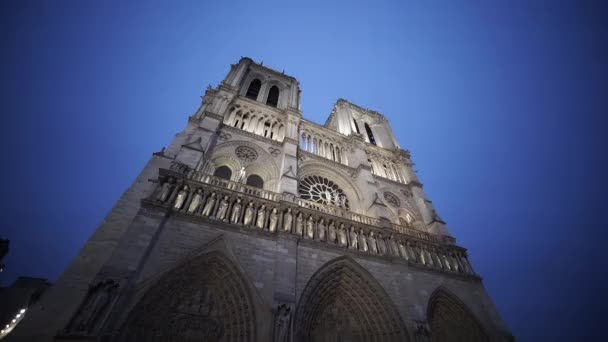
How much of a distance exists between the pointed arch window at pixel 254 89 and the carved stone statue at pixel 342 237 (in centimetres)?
1217

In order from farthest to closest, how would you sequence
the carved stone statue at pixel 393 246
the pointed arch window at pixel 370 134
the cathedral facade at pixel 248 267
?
the pointed arch window at pixel 370 134 < the carved stone statue at pixel 393 246 < the cathedral facade at pixel 248 267

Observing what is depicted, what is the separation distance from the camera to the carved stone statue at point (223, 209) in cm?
775

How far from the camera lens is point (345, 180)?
45.5 feet

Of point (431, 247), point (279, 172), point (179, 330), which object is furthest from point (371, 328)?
point (279, 172)

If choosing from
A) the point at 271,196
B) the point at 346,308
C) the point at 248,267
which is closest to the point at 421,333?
the point at 346,308

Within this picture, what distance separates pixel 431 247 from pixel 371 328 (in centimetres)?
481

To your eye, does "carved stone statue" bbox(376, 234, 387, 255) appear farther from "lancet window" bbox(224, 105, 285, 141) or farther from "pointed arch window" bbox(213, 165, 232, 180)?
"lancet window" bbox(224, 105, 285, 141)

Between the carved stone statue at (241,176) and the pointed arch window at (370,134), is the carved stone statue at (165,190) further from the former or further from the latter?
the pointed arch window at (370,134)

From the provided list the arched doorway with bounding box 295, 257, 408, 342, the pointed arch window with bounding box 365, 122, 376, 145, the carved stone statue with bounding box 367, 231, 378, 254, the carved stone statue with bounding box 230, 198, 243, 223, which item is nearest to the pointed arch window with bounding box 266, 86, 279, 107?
the pointed arch window with bounding box 365, 122, 376, 145

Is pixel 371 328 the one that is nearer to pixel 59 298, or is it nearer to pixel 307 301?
pixel 307 301

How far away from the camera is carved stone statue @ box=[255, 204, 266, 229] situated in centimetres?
803

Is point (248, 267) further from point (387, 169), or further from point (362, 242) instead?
point (387, 169)

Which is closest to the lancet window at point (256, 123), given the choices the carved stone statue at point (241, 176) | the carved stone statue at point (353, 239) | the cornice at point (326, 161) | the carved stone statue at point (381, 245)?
the cornice at point (326, 161)

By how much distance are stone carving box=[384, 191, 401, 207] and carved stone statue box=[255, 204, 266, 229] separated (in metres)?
8.44
